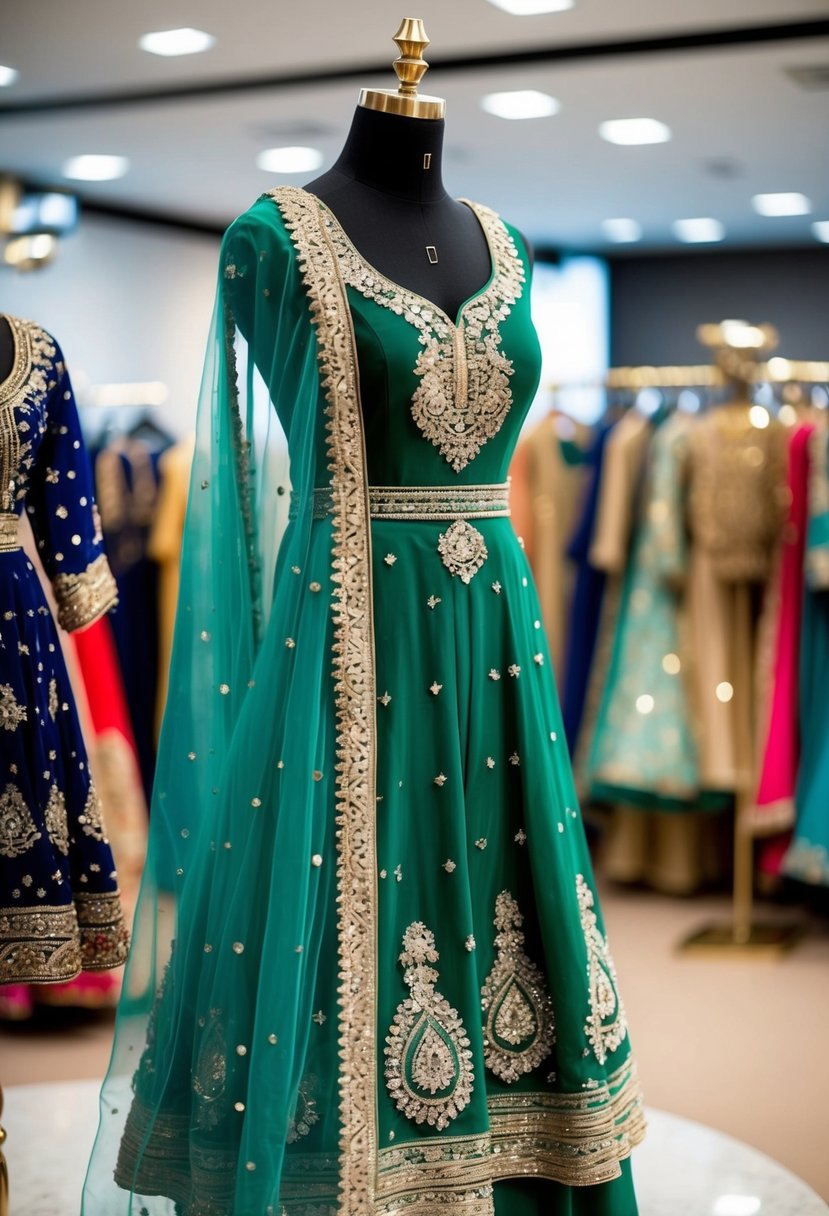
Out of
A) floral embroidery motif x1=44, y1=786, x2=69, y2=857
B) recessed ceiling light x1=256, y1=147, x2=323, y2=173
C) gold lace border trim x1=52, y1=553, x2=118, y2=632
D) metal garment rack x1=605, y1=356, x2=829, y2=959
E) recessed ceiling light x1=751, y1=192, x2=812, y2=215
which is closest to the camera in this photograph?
floral embroidery motif x1=44, y1=786, x2=69, y2=857

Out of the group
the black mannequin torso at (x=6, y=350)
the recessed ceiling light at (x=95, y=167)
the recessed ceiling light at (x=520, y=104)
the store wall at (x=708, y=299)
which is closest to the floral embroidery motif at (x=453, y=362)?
the black mannequin torso at (x=6, y=350)

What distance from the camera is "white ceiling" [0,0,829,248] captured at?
4172mm

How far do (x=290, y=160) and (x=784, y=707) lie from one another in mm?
3248

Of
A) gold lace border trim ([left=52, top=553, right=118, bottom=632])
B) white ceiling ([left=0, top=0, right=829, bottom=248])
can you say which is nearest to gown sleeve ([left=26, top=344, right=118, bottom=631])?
gold lace border trim ([left=52, top=553, right=118, bottom=632])

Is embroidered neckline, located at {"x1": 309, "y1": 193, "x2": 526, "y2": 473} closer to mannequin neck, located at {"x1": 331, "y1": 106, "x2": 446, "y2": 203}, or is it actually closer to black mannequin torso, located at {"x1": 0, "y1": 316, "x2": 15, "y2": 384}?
mannequin neck, located at {"x1": 331, "y1": 106, "x2": 446, "y2": 203}

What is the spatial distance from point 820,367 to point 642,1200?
106 inches

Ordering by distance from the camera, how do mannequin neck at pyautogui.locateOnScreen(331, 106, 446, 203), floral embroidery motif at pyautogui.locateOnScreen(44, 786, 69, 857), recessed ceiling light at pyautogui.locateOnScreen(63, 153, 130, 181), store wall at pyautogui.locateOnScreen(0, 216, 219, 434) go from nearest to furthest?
mannequin neck at pyautogui.locateOnScreen(331, 106, 446, 203) → floral embroidery motif at pyautogui.locateOnScreen(44, 786, 69, 857) → recessed ceiling light at pyautogui.locateOnScreen(63, 153, 130, 181) → store wall at pyautogui.locateOnScreen(0, 216, 219, 434)

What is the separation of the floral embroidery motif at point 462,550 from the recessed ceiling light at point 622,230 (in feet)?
21.6

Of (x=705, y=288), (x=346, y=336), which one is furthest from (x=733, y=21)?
(x=705, y=288)

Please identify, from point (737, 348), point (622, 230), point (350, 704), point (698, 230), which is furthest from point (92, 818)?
point (698, 230)

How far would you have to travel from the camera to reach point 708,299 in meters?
9.52

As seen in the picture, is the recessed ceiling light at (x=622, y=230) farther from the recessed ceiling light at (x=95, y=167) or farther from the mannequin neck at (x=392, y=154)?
the mannequin neck at (x=392, y=154)

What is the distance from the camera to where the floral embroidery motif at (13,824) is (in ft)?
6.71

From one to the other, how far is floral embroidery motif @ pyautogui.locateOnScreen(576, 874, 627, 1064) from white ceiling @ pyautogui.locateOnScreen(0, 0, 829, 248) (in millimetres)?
2863
